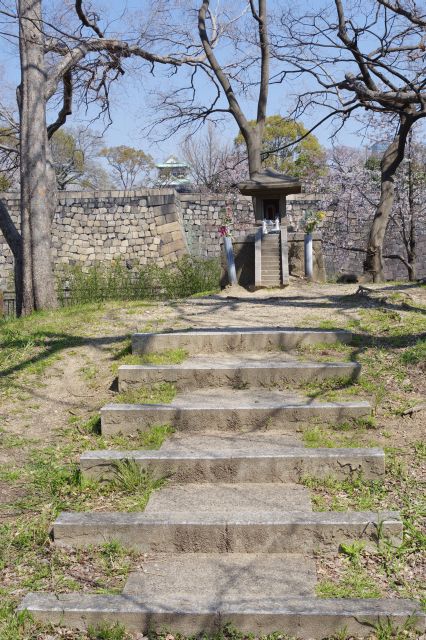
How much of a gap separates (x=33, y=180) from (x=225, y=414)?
6661mm

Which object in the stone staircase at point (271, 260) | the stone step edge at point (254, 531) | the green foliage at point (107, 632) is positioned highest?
the stone staircase at point (271, 260)

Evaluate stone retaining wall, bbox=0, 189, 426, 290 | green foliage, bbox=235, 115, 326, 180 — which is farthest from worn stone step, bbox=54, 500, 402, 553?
green foliage, bbox=235, 115, 326, 180

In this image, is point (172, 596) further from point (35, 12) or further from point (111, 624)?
point (35, 12)

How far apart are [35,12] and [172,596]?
30.7ft

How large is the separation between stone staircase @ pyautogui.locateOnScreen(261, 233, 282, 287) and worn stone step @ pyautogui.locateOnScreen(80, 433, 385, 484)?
763 centimetres

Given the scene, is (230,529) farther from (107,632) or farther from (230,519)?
(107,632)

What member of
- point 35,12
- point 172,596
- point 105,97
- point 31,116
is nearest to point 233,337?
point 172,596

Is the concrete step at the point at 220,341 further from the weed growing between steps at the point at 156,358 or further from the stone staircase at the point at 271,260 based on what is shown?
the stone staircase at the point at 271,260

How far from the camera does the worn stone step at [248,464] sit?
4406 mm

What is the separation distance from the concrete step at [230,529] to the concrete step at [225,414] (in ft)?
3.17

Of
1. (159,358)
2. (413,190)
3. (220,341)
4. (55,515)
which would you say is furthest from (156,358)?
(413,190)

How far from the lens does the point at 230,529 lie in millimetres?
3844

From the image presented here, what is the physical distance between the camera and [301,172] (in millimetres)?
38344

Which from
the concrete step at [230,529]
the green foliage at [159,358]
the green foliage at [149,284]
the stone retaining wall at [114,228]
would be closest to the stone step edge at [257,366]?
the green foliage at [159,358]
